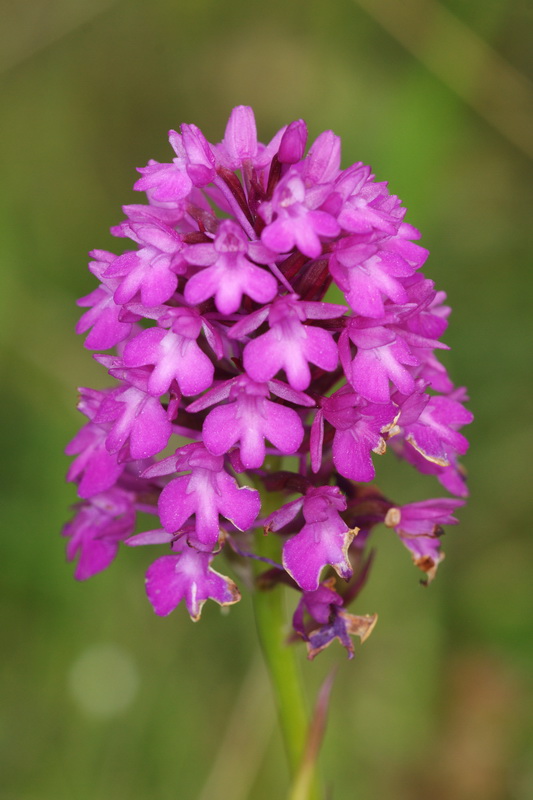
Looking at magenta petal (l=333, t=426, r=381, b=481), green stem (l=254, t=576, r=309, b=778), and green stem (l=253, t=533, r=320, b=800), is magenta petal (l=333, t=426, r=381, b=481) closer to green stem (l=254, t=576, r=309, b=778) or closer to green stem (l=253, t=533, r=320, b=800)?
green stem (l=253, t=533, r=320, b=800)

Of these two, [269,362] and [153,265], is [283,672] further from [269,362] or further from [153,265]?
[153,265]

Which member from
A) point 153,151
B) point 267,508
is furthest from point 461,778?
point 153,151

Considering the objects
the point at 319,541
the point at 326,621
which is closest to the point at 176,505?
the point at 319,541

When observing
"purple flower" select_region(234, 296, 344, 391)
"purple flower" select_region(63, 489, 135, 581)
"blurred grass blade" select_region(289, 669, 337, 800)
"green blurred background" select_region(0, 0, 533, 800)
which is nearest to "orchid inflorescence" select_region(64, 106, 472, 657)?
"purple flower" select_region(234, 296, 344, 391)

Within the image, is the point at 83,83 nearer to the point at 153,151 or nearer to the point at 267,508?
the point at 153,151

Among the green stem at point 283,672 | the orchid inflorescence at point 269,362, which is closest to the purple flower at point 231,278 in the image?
the orchid inflorescence at point 269,362

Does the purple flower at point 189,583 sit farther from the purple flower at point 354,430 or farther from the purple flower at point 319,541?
the purple flower at point 354,430
